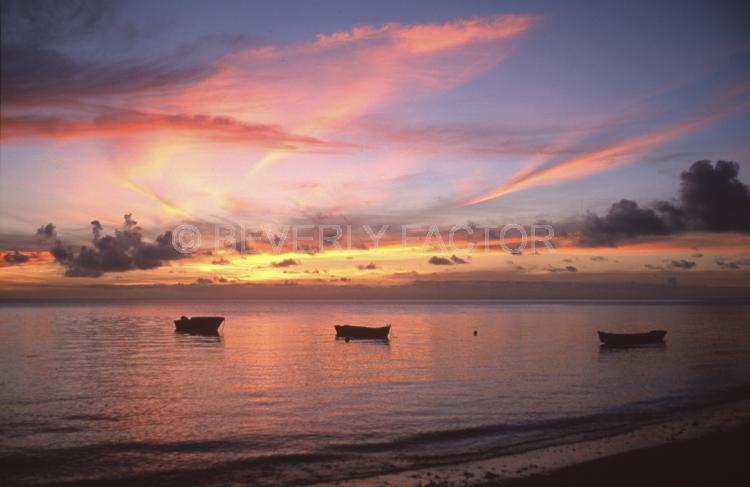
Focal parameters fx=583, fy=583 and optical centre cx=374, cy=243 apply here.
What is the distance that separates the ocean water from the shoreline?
4.64ft

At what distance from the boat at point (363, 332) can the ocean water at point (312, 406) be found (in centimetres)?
1870

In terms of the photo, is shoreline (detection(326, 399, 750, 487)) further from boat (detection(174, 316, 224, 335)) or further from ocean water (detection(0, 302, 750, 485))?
boat (detection(174, 316, 224, 335))

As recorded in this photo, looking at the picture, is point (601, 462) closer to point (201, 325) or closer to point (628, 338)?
point (628, 338)

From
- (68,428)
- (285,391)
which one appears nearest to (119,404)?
(68,428)

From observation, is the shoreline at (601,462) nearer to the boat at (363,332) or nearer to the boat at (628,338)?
the boat at (628,338)

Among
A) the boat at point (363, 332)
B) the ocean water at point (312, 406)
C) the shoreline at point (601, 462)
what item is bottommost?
the boat at point (363, 332)

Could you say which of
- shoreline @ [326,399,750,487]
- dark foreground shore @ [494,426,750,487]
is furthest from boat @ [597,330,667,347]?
dark foreground shore @ [494,426,750,487]

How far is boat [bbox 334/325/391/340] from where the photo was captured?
89.5 metres

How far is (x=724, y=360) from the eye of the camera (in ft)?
193

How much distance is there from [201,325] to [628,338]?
67.9 metres

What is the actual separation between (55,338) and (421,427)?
81724 mm

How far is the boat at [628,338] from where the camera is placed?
7438cm

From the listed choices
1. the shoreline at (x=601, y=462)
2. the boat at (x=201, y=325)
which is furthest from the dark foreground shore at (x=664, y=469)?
the boat at (x=201, y=325)

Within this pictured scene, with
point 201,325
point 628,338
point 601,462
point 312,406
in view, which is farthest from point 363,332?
point 601,462
